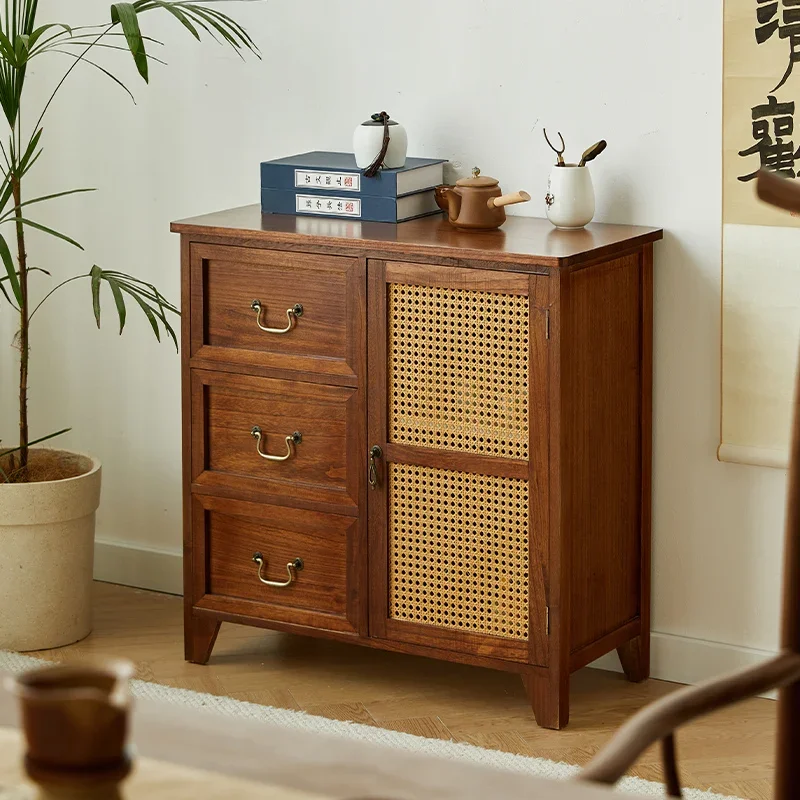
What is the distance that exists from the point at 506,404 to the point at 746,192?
61 centimetres

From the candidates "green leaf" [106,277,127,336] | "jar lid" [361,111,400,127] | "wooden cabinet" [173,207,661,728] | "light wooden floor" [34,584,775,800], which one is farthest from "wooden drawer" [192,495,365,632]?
"jar lid" [361,111,400,127]

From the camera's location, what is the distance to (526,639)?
2639 mm

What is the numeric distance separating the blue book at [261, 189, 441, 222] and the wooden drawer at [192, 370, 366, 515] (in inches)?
14.3

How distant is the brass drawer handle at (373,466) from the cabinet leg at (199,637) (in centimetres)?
52

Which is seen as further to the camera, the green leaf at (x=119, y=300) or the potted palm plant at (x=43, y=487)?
the potted palm plant at (x=43, y=487)

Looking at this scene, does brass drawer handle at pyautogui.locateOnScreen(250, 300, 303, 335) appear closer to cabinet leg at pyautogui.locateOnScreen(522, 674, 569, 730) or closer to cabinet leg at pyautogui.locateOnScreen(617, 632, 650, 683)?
cabinet leg at pyautogui.locateOnScreen(522, 674, 569, 730)

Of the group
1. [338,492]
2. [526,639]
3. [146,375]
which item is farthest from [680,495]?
[146,375]

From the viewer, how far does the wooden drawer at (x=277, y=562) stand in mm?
2807

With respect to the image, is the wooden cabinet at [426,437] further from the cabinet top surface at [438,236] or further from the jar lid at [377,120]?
the jar lid at [377,120]

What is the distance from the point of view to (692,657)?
289cm

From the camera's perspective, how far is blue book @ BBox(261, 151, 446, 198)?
2.81 metres

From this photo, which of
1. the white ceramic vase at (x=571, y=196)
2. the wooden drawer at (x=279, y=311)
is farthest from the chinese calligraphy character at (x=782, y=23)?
the wooden drawer at (x=279, y=311)

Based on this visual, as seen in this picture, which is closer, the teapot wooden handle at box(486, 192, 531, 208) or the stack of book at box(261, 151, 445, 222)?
the teapot wooden handle at box(486, 192, 531, 208)

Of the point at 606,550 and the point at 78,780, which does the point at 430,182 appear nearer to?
the point at 606,550
